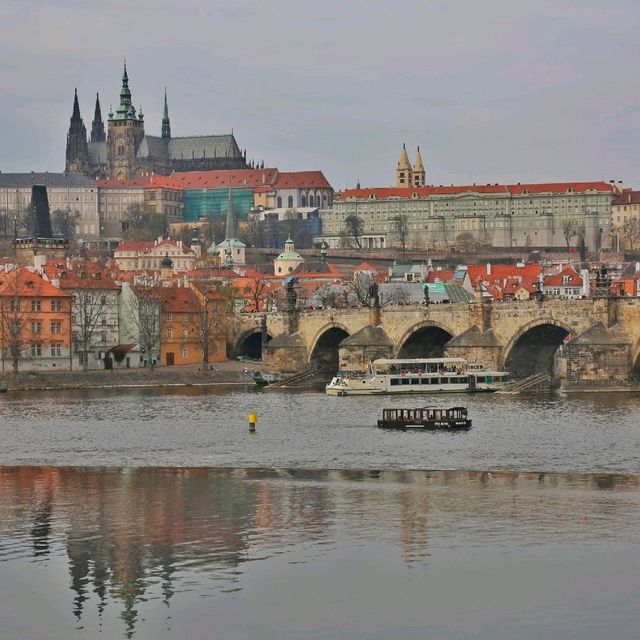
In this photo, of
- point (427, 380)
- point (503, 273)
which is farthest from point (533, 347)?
point (503, 273)

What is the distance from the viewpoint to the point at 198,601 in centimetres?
2755

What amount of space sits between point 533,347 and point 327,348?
15254mm

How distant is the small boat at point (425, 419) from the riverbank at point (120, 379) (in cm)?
2494

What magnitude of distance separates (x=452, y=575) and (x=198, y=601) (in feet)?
15.3

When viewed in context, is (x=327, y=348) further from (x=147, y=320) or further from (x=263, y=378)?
(x=147, y=320)

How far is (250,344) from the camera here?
328ft

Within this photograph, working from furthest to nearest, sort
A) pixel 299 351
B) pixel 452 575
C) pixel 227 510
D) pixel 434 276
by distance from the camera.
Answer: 1. pixel 434 276
2. pixel 299 351
3. pixel 227 510
4. pixel 452 575

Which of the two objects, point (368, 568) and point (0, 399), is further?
point (0, 399)

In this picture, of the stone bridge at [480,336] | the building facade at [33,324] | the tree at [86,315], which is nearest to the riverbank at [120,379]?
the building facade at [33,324]

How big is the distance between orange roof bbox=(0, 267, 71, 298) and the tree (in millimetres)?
1209

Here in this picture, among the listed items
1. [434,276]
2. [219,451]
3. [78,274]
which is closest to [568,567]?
[219,451]

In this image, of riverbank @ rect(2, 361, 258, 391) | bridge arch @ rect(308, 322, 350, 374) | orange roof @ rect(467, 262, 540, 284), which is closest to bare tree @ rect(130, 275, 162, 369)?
riverbank @ rect(2, 361, 258, 391)

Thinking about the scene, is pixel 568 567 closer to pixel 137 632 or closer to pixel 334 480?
pixel 137 632

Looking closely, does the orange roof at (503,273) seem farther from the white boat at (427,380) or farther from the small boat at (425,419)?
the small boat at (425,419)
